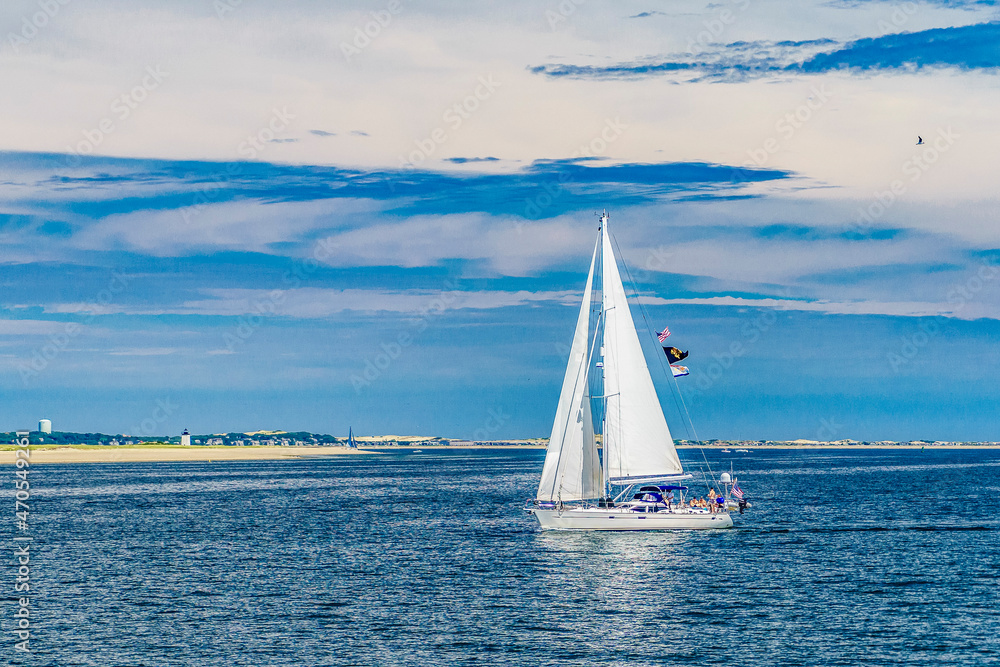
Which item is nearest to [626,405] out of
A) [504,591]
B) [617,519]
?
[617,519]

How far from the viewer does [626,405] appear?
77.2m

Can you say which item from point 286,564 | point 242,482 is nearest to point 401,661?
point 286,564

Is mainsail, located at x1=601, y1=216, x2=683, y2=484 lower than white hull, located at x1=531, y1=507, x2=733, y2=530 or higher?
higher

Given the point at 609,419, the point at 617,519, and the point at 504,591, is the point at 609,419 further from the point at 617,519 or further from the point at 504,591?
the point at 504,591

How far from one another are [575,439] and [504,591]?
22135 mm

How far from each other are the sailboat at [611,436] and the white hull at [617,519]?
0.25 ft

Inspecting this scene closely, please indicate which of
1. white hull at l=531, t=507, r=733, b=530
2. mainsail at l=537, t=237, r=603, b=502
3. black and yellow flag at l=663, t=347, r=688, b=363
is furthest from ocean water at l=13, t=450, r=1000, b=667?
black and yellow flag at l=663, t=347, r=688, b=363

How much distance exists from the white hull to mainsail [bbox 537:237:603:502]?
1.40m

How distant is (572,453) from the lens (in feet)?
248

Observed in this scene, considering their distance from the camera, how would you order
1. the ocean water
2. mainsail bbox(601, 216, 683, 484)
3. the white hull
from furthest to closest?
mainsail bbox(601, 216, 683, 484), the white hull, the ocean water

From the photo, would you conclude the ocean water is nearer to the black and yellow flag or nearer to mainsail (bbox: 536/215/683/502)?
mainsail (bbox: 536/215/683/502)

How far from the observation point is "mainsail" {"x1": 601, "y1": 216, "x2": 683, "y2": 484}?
76688mm

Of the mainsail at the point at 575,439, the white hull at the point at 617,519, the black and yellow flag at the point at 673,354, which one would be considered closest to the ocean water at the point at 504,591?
the white hull at the point at 617,519

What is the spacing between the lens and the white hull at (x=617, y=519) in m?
74.3
